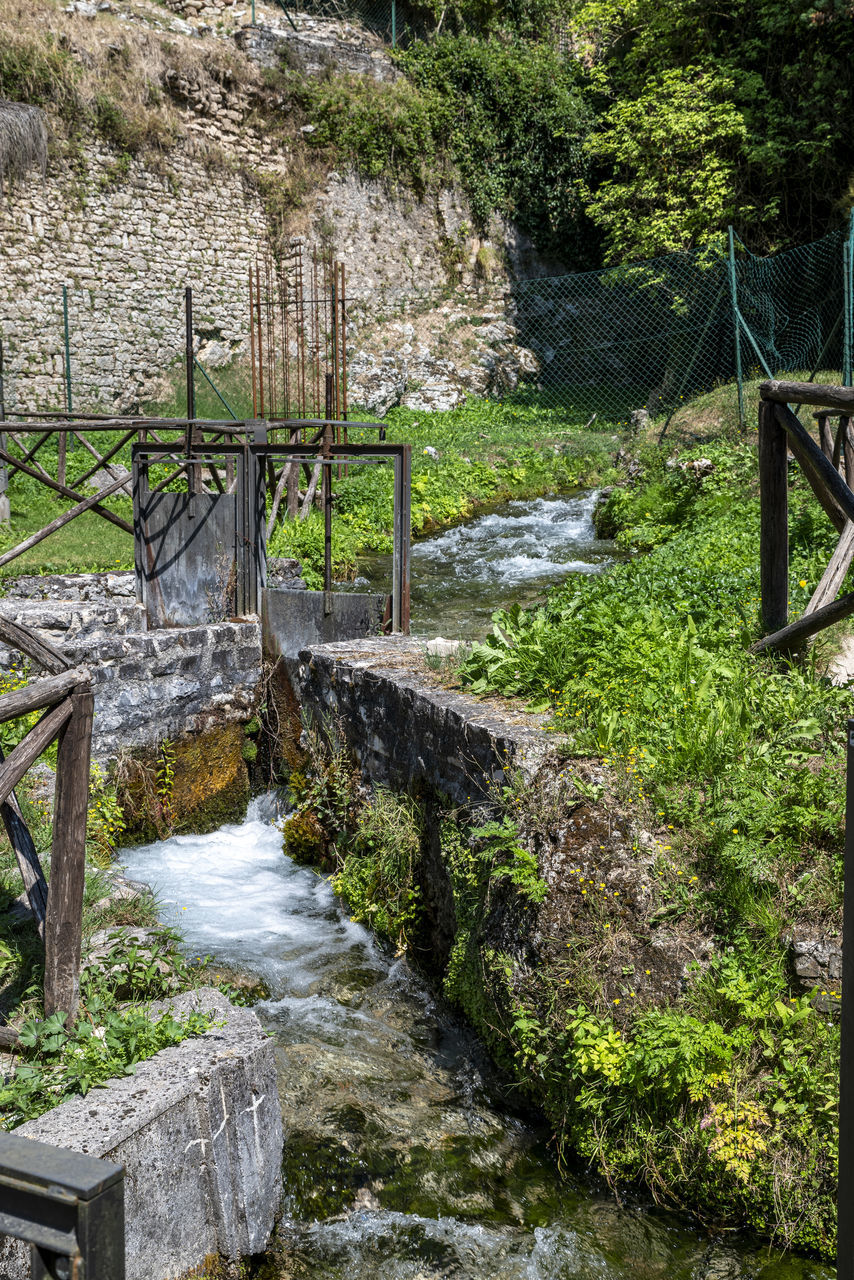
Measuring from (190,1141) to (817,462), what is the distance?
3.33 meters

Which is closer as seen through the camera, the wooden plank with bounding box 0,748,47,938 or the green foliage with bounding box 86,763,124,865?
the wooden plank with bounding box 0,748,47,938

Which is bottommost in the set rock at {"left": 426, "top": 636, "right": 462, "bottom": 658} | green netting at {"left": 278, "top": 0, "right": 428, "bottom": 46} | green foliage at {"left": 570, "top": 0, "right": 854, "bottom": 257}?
rock at {"left": 426, "top": 636, "right": 462, "bottom": 658}

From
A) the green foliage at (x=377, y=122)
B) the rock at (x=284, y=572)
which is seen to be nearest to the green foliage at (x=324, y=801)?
the rock at (x=284, y=572)

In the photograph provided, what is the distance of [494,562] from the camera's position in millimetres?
10664


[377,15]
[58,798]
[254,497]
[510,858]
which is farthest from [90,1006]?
[377,15]

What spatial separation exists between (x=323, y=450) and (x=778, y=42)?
12.9m

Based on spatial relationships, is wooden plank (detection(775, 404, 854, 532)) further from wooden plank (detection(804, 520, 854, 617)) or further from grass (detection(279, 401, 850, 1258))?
grass (detection(279, 401, 850, 1258))

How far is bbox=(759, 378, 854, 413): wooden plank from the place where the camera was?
3.61 m

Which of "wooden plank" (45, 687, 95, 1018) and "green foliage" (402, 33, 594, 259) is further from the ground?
"green foliage" (402, 33, 594, 259)

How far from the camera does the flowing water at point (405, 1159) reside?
323 cm

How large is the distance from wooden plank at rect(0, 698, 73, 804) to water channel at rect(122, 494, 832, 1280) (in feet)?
4.88

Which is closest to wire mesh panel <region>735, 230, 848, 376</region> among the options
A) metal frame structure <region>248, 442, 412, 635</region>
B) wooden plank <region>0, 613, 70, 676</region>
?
metal frame structure <region>248, 442, 412, 635</region>

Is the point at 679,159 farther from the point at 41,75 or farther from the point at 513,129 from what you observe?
the point at 41,75

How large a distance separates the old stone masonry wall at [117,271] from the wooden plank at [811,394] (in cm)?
1245
